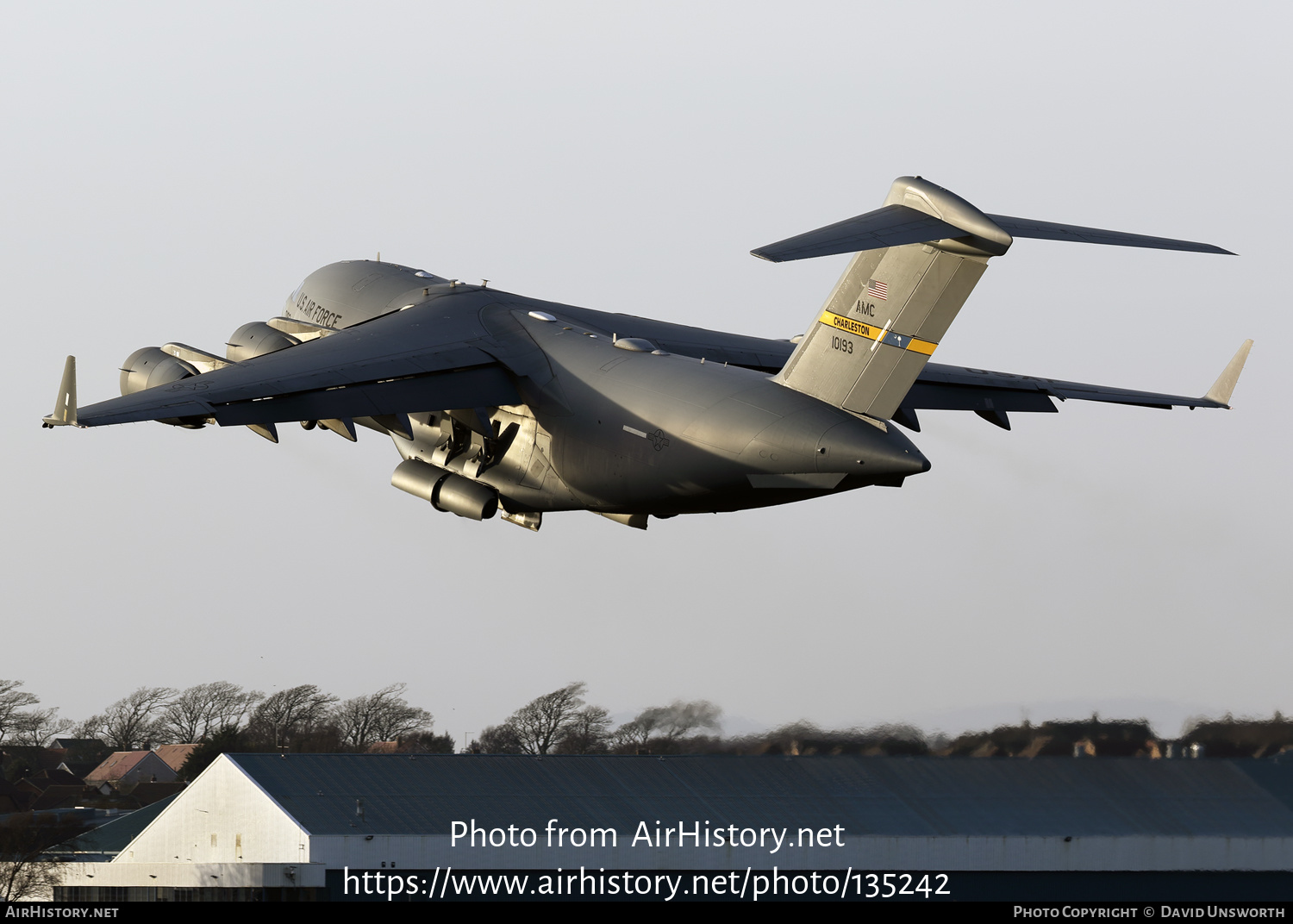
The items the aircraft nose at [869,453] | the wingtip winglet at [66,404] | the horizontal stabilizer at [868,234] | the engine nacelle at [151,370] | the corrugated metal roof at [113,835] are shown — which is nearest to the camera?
the horizontal stabilizer at [868,234]

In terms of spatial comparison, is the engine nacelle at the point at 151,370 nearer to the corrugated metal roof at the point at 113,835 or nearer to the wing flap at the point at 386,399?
the wing flap at the point at 386,399

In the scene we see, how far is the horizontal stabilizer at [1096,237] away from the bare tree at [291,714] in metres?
19.3

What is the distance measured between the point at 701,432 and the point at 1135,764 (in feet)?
41.9

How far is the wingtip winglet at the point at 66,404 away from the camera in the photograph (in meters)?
18.2

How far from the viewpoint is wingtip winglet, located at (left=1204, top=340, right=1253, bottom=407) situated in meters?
21.8

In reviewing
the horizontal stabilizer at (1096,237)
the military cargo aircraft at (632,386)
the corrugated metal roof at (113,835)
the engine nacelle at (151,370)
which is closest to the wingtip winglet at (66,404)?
the military cargo aircraft at (632,386)

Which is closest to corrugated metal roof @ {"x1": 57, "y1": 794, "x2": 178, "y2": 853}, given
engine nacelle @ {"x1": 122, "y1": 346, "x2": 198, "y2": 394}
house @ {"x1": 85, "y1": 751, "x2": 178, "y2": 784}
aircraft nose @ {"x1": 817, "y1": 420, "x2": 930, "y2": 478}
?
house @ {"x1": 85, "y1": 751, "x2": 178, "y2": 784}

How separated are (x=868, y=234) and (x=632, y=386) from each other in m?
4.26

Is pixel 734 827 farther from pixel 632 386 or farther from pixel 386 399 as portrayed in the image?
pixel 386 399

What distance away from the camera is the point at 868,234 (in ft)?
51.0

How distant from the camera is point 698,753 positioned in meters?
28.1

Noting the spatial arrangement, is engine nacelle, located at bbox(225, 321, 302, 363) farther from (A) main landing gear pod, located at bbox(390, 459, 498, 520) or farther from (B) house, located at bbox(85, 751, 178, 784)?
(B) house, located at bbox(85, 751, 178, 784)

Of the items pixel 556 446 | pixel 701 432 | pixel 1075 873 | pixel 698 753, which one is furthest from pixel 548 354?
pixel 1075 873

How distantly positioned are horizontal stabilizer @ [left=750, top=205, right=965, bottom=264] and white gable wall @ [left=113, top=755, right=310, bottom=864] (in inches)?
622
